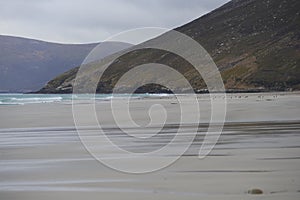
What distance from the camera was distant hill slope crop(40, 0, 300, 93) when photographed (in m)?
111

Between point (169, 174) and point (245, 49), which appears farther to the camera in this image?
point (245, 49)

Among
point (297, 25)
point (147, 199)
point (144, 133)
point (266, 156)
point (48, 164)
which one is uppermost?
point (297, 25)

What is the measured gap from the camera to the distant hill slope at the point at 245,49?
11087cm

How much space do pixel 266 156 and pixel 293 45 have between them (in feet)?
370

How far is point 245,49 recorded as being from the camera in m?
140

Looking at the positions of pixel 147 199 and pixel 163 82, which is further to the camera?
pixel 163 82

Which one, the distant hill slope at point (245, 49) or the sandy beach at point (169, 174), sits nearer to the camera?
the sandy beach at point (169, 174)

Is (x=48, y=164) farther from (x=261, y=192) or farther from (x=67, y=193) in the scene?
(x=261, y=192)

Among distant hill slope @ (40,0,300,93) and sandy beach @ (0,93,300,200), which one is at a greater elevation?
distant hill slope @ (40,0,300,93)

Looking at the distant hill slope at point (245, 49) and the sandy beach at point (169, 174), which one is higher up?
the distant hill slope at point (245, 49)

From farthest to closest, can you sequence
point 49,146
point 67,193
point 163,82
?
point 163,82, point 49,146, point 67,193

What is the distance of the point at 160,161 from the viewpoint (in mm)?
11953

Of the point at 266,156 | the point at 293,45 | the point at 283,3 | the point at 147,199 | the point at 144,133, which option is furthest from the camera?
the point at 283,3

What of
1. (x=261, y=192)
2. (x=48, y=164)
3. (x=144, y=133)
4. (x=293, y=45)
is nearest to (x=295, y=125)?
(x=144, y=133)
